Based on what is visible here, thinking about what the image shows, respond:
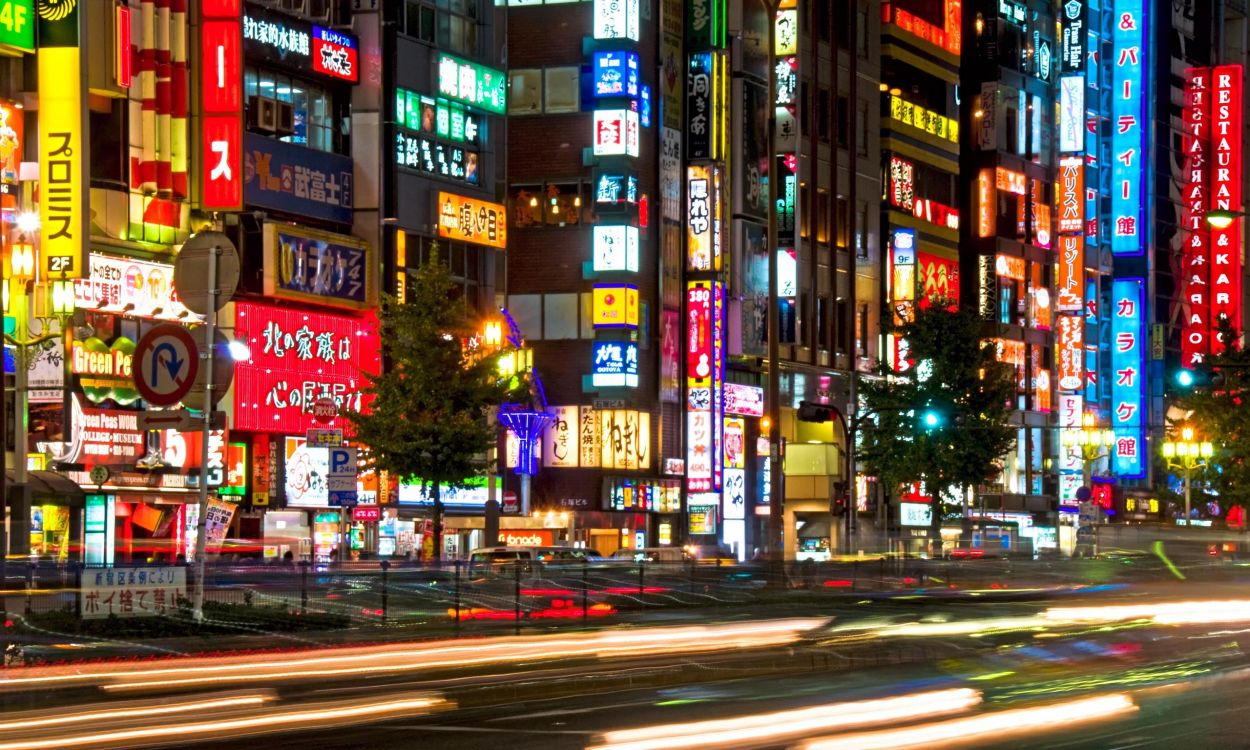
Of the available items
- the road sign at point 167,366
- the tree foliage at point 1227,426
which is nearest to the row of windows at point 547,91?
the tree foliage at point 1227,426

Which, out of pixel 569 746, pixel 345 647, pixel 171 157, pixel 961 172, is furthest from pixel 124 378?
pixel 961 172

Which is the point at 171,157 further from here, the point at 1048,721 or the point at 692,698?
the point at 1048,721

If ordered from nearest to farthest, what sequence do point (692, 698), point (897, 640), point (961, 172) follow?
point (692, 698)
point (897, 640)
point (961, 172)

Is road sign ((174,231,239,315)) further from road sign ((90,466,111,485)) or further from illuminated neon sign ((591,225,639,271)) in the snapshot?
illuminated neon sign ((591,225,639,271))

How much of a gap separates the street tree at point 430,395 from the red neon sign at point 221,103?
17.7ft

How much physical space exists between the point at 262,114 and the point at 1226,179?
6825 cm

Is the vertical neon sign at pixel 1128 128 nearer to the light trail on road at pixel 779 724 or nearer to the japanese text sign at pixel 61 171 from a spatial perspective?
the japanese text sign at pixel 61 171

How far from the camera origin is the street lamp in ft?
307

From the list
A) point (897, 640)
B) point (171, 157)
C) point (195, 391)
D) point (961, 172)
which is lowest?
point (897, 640)

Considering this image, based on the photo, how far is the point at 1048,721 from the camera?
22.4m

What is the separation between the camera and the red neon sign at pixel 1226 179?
4348 inches

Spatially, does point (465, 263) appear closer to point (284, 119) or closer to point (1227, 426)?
point (284, 119)

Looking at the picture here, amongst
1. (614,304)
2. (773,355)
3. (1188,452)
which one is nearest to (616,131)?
(614,304)

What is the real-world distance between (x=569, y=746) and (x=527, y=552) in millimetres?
34237
